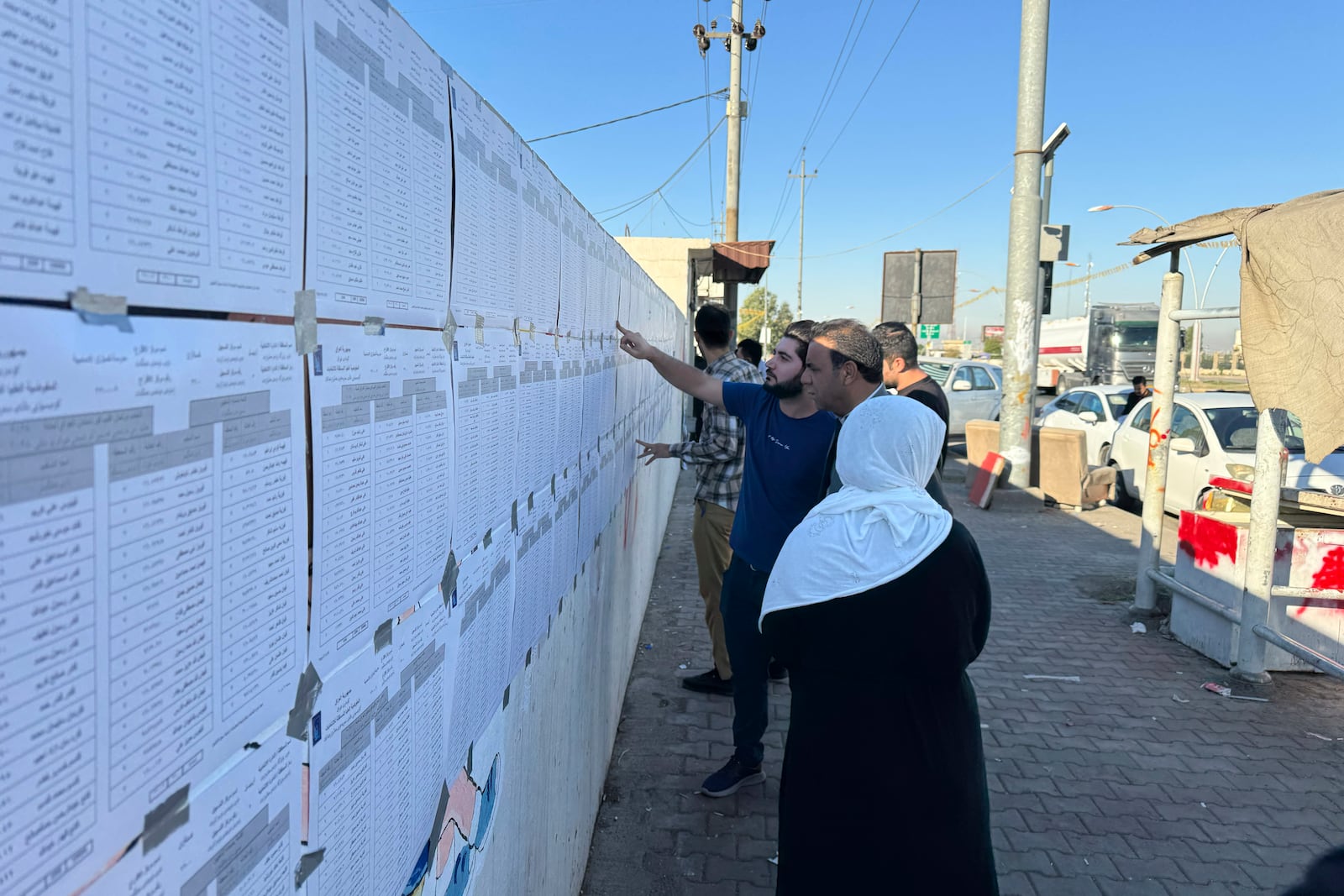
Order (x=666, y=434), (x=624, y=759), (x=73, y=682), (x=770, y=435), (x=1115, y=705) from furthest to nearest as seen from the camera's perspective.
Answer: (x=666, y=434)
(x=1115, y=705)
(x=624, y=759)
(x=770, y=435)
(x=73, y=682)

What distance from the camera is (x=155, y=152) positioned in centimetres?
64

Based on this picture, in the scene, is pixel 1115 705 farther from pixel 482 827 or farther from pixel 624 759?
pixel 482 827

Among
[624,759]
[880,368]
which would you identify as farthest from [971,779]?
[624,759]

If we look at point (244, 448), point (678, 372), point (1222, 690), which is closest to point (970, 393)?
point (1222, 690)

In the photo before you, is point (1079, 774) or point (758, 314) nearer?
point (1079, 774)

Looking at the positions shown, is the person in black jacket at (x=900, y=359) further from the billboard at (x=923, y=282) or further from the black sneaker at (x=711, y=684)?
the billboard at (x=923, y=282)

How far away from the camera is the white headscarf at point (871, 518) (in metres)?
2.04

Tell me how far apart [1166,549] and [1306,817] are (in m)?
6.12

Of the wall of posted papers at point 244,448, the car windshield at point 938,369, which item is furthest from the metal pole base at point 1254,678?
the car windshield at point 938,369

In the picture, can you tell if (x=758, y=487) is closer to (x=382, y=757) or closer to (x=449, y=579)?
(x=449, y=579)

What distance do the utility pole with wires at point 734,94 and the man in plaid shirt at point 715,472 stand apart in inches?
662

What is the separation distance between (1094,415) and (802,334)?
1237 cm

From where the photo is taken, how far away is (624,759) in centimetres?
420

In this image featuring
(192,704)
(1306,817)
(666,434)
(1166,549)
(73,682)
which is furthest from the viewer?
(1166,549)
